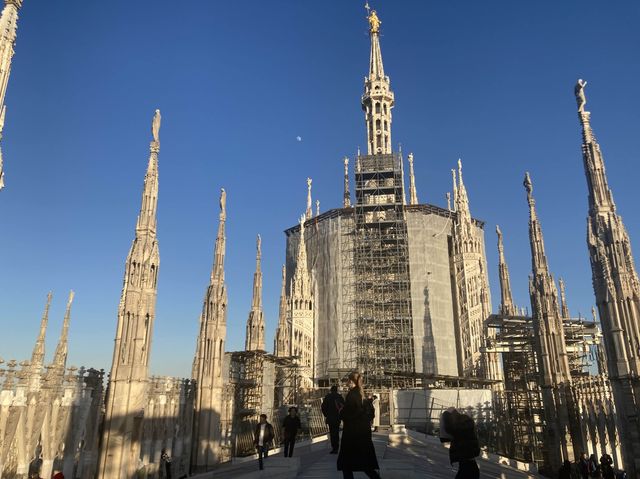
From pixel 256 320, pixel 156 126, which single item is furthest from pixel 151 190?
pixel 256 320

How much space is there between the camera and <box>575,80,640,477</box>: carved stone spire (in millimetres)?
14398

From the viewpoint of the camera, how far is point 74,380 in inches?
493

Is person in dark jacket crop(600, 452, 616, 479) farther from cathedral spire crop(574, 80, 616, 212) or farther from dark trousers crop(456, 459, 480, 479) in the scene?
dark trousers crop(456, 459, 480, 479)

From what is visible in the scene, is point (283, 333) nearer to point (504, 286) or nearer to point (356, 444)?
point (504, 286)

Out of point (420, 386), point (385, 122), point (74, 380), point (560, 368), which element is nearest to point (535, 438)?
point (560, 368)

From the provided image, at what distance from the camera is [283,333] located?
126 ft

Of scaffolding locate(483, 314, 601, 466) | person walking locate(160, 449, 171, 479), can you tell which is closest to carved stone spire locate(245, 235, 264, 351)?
person walking locate(160, 449, 171, 479)

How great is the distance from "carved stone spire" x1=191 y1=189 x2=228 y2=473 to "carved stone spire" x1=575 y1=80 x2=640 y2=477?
47.6 feet

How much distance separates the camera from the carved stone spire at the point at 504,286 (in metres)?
37.9

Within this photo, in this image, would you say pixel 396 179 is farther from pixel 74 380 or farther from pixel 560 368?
pixel 74 380

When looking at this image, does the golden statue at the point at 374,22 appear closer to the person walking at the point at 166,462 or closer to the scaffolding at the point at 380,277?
the scaffolding at the point at 380,277

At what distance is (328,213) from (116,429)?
1368 inches

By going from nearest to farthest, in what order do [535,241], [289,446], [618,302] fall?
[289,446], [618,302], [535,241]

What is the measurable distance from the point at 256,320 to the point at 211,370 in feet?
28.3
